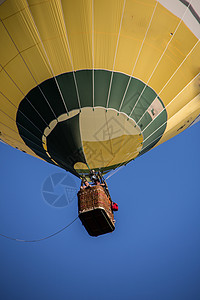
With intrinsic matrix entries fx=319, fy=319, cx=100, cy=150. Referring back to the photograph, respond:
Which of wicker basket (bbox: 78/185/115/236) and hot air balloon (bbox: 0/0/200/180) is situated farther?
wicker basket (bbox: 78/185/115/236)

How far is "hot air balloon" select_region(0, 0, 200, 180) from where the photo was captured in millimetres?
4996

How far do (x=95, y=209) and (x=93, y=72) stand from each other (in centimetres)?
227

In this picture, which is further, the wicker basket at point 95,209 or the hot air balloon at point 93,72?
the wicker basket at point 95,209

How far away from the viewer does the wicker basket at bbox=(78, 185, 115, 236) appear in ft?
17.0

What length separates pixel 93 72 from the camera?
17.5 feet

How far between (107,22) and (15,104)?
2155 millimetres

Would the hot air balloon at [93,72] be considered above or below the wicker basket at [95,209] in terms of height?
above

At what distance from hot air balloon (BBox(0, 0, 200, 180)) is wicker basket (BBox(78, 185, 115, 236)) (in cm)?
85

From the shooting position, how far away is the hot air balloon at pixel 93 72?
4996 mm

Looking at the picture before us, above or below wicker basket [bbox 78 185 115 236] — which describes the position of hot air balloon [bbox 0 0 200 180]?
above

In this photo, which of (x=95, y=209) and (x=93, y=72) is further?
(x=93, y=72)

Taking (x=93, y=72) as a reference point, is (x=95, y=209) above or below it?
below

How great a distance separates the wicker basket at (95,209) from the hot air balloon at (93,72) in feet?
2.79

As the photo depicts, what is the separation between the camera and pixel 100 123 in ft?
18.7
